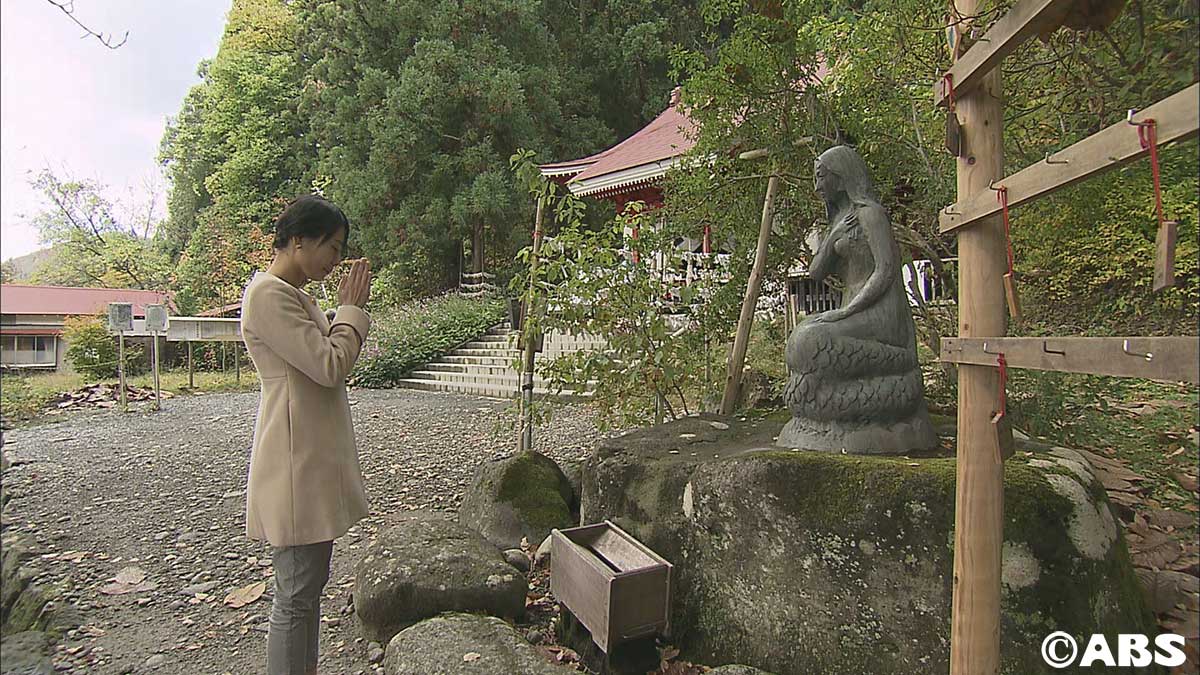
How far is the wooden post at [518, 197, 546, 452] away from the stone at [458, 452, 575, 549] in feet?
1.35

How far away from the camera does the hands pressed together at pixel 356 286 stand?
1.85 meters

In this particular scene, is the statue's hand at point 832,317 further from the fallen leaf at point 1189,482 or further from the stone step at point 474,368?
the stone step at point 474,368

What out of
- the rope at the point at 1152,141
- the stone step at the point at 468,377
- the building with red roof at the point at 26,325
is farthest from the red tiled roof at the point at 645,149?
the rope at the point at 1152,141

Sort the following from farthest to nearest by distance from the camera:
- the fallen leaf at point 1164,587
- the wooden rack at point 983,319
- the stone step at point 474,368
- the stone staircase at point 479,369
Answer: the stone step at point 474,368
the stone staircase at point 479,369
the wooden rack at point 983,319
the fallen leaf at point 1164,587

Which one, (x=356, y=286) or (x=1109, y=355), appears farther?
(x=356, y=286)

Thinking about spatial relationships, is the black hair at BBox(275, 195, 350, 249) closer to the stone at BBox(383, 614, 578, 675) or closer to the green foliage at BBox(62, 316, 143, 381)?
the stone at BBox(383, 614, 578, 675)

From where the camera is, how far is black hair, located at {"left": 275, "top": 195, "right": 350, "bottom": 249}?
69.0 inches

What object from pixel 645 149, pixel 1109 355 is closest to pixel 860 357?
pixel 1109 355

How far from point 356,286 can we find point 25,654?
3.47 feet

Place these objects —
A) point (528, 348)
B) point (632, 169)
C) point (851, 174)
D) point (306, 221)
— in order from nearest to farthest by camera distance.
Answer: point (306, 221)
point (851, 174)
point (528, 348)
point (632, 169)

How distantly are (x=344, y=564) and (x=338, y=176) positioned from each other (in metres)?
12.8

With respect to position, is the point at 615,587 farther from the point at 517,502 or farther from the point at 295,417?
the point at 517,502

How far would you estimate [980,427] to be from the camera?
155 centimetres

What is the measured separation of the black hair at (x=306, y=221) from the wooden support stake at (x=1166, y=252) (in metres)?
1.72
